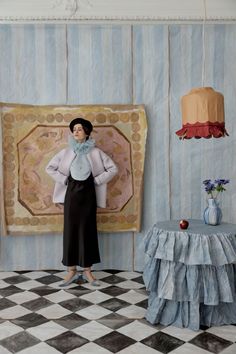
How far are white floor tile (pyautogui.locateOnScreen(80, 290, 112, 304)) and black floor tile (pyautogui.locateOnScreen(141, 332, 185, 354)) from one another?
0.84 meters

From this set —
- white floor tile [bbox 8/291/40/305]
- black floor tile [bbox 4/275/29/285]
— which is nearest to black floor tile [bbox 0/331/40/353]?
white floor tile [bbox 8/291/40/305]

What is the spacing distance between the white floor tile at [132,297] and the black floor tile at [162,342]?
0.70 metres

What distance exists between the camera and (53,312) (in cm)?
364

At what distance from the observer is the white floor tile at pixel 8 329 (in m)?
3.22

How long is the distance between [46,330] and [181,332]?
0.99 metres

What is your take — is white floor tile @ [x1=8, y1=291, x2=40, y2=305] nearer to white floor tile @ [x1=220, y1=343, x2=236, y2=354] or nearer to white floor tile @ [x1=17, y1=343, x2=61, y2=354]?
white floor tile @ [x1=17, y1=343, x2=61, y2=354]

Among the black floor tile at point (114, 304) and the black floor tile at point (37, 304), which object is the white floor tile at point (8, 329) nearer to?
the black floor tile at point (37, 304)

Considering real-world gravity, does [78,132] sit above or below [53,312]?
above

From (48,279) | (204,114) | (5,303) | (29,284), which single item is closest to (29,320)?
(5,303)

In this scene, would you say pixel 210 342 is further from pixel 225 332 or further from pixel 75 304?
pixel 75 304

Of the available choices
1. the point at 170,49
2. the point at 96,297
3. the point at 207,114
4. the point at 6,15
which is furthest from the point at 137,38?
the point at 96,297

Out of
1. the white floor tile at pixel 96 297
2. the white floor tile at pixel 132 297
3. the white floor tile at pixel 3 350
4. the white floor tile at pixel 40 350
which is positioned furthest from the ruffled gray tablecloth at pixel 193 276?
the white floor tile at pixel 3 350

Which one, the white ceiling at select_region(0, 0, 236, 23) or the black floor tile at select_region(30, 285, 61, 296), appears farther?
the white ceiling at select_region(0, 0, 236, 23)

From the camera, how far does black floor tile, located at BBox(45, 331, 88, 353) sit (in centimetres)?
302
